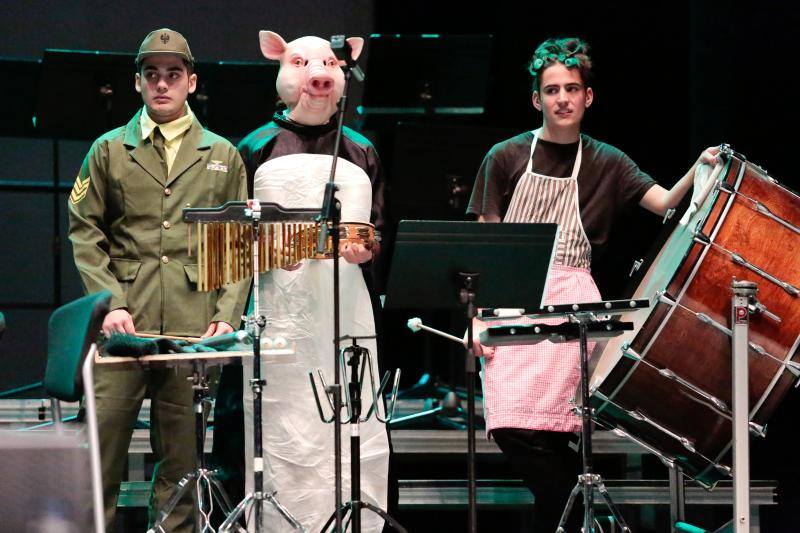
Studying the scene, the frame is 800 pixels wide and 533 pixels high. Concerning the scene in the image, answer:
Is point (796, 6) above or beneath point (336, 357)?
above

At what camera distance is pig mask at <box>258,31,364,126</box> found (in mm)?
4105

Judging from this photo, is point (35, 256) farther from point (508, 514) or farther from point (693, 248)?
point (693, 248)

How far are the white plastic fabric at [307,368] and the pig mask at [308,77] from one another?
0.18 meters

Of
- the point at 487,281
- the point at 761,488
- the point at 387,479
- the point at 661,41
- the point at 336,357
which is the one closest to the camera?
the point at 336,357

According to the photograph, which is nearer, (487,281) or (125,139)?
(487,281)

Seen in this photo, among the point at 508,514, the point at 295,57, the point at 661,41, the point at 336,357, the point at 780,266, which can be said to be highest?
the point at 661,41

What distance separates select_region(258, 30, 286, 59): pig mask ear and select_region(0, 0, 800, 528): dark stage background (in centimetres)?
115

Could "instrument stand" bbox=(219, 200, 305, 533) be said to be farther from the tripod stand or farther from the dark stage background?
the dark stage background

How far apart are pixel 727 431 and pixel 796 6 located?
277cm

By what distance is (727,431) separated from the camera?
386cm

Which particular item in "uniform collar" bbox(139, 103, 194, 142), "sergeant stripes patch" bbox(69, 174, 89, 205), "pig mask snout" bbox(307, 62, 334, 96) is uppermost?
"pig mask snout" bbox(307, 62, 334, 96)

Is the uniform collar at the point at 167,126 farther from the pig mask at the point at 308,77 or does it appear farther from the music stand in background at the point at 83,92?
the music stand in background at the point at 83,92

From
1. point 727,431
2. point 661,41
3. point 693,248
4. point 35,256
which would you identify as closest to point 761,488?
point 727,431

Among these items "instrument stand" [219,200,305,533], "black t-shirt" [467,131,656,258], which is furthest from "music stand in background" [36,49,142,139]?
"instrument stand" [219,200,305,533]
